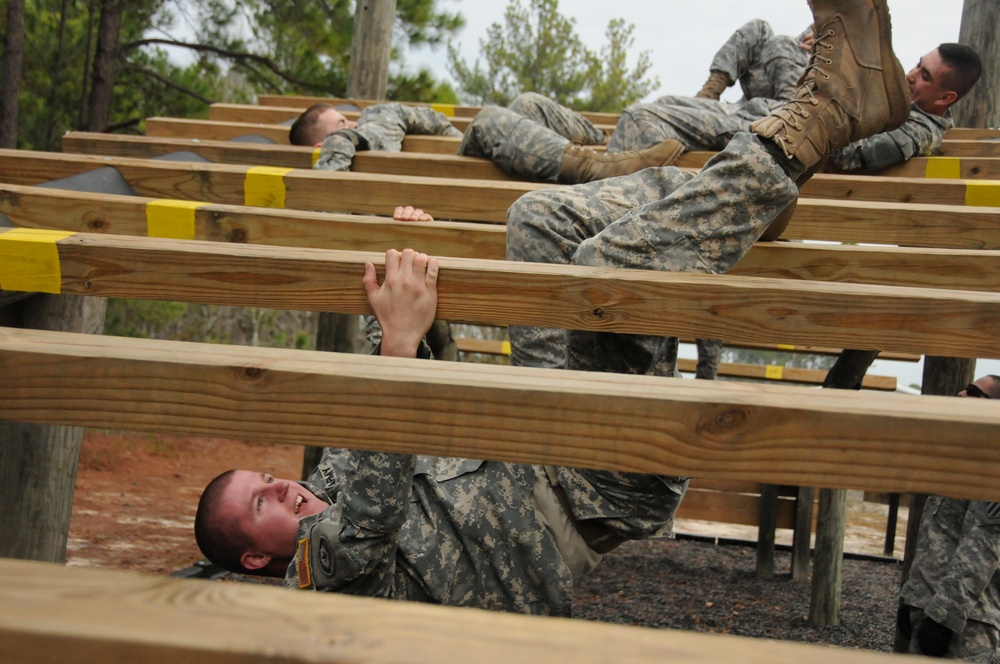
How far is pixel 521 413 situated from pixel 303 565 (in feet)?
3.78

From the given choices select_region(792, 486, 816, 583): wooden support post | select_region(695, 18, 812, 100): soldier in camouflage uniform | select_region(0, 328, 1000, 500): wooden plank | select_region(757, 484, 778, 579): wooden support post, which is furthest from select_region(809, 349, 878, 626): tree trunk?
select_region(0, 328, 1000, 500): wooden plank

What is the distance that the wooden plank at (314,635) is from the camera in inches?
33.2

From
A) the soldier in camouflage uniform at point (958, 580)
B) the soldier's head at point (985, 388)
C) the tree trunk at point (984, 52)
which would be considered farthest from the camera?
the tree trunk at point (984, 52)

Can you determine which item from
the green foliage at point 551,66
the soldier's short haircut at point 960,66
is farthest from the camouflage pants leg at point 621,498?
the green foliage at point 551,66

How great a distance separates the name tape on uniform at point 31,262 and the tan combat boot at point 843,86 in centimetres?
176

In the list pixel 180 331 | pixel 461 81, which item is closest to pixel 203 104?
pixel 180 331

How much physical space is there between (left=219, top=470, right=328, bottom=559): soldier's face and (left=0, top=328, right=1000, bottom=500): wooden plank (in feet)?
3.96

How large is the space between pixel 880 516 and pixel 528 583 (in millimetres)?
9980

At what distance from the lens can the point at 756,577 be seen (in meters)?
6.89

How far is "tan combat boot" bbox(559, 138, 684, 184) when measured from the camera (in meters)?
3.30

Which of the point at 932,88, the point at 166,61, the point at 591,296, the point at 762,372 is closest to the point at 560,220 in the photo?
the point at 591,296

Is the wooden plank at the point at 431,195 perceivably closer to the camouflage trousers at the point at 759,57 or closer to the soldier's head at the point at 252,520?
the soldier's head at the point at 252,520

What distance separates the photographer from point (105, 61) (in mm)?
8406

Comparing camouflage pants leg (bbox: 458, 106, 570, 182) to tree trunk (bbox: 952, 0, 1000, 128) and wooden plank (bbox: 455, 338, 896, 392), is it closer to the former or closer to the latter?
Result: tree trunk (bbox: 952, 0, 1000, 128)
